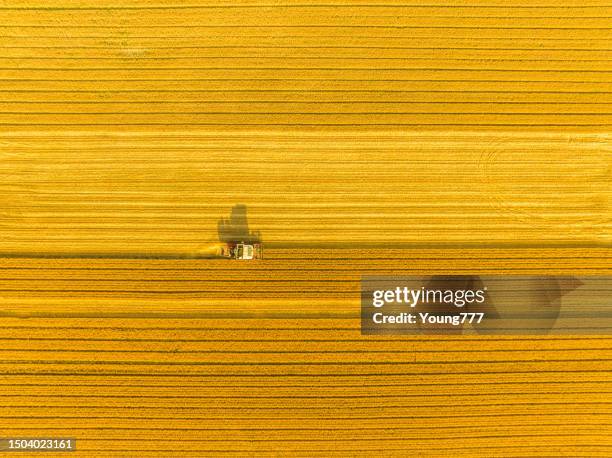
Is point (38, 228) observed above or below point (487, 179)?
below

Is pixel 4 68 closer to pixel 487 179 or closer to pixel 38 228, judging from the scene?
pixel 38 228

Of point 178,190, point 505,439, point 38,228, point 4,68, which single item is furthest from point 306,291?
point 4,68

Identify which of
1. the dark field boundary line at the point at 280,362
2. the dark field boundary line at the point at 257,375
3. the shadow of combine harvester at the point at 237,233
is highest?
the shadow of combine harvester at the point at 237,233

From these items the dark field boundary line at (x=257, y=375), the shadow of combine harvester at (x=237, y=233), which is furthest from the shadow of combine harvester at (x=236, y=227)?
the dark field boundary line at (x=257, y=375)

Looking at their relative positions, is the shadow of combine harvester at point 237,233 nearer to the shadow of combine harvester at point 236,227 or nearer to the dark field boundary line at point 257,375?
the shadow of combine harvester at point 236,227

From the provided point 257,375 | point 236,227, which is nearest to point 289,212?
point 236,227

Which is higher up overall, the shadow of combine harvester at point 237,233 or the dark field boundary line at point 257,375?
the shadow of combine harvester at point 237,233

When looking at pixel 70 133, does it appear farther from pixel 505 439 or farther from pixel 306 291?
pixel 505 439

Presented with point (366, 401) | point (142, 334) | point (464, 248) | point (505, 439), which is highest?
point (464, 248)
